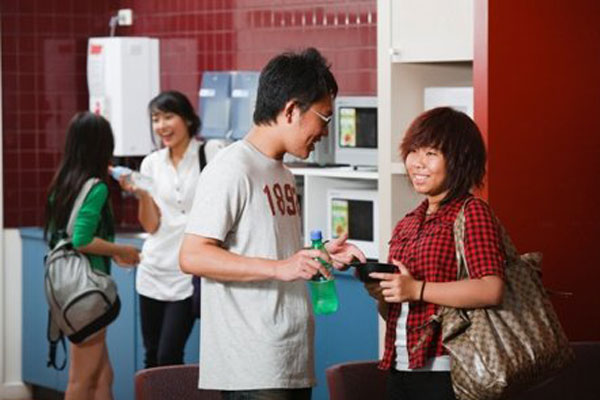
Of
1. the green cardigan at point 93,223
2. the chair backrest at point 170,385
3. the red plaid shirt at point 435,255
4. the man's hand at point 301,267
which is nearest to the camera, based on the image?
the man's hand at point 301,267

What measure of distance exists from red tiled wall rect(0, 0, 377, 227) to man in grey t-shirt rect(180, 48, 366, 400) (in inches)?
142

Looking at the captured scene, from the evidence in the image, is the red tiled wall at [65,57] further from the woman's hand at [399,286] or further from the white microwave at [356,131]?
the woman's hand at [399,286]

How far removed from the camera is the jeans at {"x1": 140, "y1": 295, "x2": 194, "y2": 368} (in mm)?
5902

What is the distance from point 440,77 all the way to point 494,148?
1.01 m

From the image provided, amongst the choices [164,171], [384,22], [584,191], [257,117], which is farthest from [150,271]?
[257,117]

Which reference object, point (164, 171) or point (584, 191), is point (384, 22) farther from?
point (164, 171)

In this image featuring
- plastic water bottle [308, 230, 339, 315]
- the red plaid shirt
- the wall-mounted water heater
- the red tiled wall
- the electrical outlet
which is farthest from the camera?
the electrical outlet

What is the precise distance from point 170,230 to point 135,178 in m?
0.26

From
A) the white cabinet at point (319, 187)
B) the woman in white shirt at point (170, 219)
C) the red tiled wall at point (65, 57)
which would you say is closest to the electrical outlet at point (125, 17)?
the red tiled wall at point (65, 57)

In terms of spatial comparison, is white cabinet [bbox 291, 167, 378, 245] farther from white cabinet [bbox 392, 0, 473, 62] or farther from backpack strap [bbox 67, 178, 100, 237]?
white cabinet [bbox 392, 0, 473, 62]

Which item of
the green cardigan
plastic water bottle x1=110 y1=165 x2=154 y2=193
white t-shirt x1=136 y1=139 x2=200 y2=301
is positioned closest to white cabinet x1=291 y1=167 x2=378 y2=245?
white t-shirt x1=136 y1=139 x2=200 y2=301

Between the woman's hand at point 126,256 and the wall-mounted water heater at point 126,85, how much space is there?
1845 mm

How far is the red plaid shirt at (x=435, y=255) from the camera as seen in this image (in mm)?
3139

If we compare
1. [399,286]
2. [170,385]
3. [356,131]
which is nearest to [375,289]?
[399,286]
